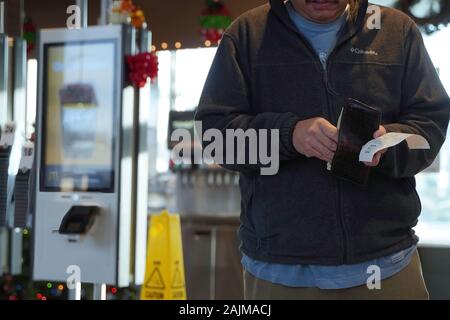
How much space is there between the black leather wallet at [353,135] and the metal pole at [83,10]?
139cm

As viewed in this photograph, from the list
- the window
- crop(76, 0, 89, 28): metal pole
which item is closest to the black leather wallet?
the window

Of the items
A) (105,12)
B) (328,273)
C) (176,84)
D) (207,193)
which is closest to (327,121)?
(328,273)

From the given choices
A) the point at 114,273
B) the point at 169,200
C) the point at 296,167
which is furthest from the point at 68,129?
the point at 296,167

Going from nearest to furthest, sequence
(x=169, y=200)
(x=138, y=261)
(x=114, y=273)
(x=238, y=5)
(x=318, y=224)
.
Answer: (x=318, y=224) → (x=238, y=5) → (x=114, y=273) → (x=138, y=261) → (x=169, y=200)

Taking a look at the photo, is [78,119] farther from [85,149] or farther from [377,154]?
[377,154]

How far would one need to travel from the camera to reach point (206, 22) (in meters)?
2.05

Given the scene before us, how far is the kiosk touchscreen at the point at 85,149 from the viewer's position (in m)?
2.34

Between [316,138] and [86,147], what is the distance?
1398 millimetres

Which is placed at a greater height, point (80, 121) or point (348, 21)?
point (348, 21)

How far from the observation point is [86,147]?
7.84 feet

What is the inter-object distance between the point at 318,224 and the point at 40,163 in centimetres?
140

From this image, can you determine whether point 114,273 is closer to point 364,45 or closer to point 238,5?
point 238,5

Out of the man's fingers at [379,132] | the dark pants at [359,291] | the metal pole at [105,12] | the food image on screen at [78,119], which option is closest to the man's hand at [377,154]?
the man's fingers at [379,132]

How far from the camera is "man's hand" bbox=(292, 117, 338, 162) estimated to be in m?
1.15
